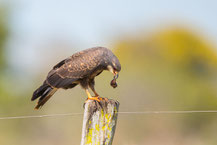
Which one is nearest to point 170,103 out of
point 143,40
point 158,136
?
point 158,136

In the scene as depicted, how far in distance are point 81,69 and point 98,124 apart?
7.15ft

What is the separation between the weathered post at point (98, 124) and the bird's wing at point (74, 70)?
1.83m

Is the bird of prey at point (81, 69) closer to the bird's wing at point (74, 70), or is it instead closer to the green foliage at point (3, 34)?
the bird's wing at point (74, 70)

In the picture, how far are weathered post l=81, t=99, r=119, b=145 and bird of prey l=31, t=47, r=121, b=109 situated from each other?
168 centimetres

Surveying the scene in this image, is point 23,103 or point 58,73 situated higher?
point 58,73

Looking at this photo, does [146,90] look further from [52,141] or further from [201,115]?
[52,141]

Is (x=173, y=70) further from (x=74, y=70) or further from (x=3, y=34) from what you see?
(x=74, y=70)

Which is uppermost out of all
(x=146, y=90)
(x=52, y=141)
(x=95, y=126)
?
(x=95, y=126)

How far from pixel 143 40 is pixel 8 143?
16.3m

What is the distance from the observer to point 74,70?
8133 millimetres

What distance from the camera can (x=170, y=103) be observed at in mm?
22188

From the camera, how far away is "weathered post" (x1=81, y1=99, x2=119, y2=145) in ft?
19.8

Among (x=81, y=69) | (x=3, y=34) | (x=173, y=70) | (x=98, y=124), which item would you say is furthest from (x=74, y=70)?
(x=173, y=70)

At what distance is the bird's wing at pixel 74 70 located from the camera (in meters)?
7.96
